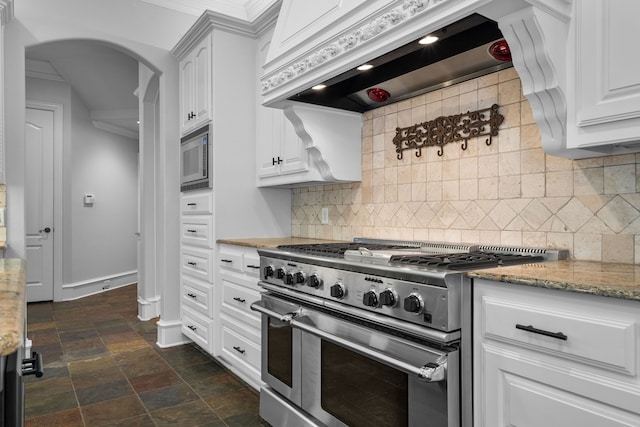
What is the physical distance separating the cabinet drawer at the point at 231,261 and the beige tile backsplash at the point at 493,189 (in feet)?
2.39

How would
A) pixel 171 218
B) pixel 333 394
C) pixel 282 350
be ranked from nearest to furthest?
pixel 333 394, pixel 282 350, pixel 171 218

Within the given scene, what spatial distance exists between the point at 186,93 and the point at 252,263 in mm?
1727

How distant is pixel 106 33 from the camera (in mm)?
3547

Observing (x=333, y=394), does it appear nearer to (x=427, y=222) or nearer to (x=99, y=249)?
(x=427, y=222)

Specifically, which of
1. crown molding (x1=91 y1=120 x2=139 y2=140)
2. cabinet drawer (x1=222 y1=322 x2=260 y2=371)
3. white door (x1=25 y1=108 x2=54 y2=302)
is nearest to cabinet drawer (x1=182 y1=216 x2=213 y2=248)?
cabinet drawer (x1=222 y1=322 x2=260 y2=371)

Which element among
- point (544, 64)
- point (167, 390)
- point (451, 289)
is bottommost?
point (167, 390)

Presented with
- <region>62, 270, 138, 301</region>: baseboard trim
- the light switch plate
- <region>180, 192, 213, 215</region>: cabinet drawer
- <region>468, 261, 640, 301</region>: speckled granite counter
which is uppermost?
<region>180, 192, 213, 215</region>: cabinet drawer

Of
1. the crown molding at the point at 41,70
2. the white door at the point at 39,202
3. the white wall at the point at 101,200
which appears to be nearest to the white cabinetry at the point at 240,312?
the white door at the point at 39,202

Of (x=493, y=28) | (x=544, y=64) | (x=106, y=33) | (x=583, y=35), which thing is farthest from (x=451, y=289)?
(x=106, y=33)

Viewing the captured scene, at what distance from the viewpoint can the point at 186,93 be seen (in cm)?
366

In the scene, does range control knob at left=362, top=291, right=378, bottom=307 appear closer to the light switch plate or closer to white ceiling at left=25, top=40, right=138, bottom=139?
the light switch plate

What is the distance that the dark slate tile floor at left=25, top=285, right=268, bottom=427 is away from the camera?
2.45 m

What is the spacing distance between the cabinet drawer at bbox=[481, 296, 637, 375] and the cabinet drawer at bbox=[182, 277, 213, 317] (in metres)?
2.25

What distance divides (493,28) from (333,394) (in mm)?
1604
